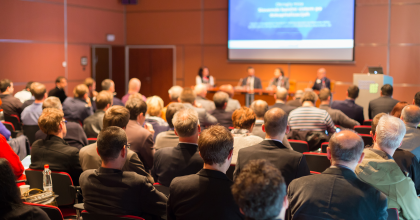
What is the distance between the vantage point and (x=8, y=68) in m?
8.50

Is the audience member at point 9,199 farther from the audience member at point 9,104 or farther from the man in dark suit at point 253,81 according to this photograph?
the man in dark suit at point 253,81

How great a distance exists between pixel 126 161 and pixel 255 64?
827cm

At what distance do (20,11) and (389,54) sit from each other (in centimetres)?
923

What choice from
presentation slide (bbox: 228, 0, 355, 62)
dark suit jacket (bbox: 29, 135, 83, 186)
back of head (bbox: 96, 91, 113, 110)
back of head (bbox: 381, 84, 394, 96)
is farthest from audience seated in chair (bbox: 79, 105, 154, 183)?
presentation slide (bbox: 228, 0, 355, 62)

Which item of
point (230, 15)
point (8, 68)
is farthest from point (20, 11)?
point (230, 15)

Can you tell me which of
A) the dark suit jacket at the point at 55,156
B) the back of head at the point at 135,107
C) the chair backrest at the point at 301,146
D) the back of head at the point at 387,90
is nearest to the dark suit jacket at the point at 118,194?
the dark suit jacket at the point at 55,156

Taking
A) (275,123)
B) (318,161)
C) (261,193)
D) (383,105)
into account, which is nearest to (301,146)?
(318,161)

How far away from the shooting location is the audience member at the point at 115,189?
2.24 meters

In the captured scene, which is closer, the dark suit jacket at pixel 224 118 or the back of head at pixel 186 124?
the back of head at pixel 186 124

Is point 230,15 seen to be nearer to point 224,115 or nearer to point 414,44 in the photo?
point 414,44

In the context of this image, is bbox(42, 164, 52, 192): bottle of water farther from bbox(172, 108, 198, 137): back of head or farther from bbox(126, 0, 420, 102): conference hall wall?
bbox(126, 0, 420, 102): conference hall wall

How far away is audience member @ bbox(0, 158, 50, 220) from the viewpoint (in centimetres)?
161

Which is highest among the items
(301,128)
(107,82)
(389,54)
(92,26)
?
(92,26)

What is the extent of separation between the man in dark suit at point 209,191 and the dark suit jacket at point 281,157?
647 mm
